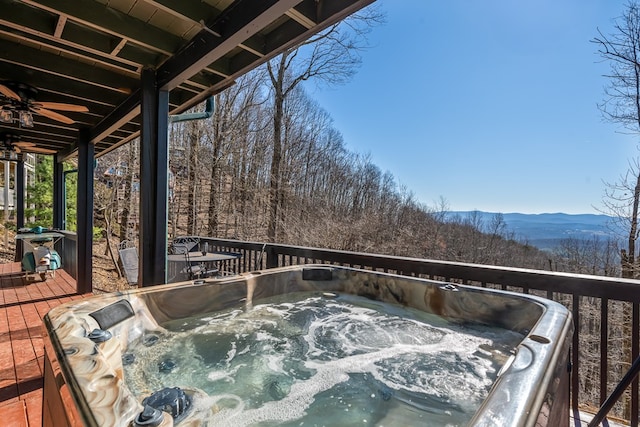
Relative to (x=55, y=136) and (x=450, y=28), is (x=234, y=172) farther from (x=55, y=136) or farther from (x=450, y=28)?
(x=450, y=28)

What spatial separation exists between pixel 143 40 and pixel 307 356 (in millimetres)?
2291

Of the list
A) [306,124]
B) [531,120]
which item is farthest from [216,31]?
[531,120]

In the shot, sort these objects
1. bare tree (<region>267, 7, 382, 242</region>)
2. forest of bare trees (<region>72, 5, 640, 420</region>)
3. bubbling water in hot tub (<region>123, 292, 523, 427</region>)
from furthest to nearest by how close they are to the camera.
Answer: forest of bare trees (<region>72, 5, 640, 420</region>) → bare tree (<region>267, 7, 382, 242</region>) → bubbling water in hot tub (<region>123, 292, 523, 427</region>)

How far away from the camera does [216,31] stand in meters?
1.96

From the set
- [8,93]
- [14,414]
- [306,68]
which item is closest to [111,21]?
[8,93]

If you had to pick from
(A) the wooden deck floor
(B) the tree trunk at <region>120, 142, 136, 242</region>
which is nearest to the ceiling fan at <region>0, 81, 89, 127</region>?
(A) the wooden deck floor

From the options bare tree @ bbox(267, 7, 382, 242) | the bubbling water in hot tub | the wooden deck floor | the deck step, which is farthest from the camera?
bare tree @ bbox(267, 7, 382, 242)

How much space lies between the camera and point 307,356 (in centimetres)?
183

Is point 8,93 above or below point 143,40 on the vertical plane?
below

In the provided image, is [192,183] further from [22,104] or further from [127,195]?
[22,104]

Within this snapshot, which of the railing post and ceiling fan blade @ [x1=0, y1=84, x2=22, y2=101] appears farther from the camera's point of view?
the railing post

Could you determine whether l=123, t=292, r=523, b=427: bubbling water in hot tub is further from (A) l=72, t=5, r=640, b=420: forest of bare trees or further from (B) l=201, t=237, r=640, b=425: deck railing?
(A) l=72, t=5, r=640, b=420: forest of bare trees

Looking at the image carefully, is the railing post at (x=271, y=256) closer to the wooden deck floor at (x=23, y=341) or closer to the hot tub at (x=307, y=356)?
the hot tub at (x=307, y=356)

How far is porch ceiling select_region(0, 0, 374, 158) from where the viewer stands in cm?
183
